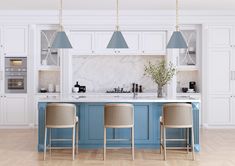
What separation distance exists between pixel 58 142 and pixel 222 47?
4744 millimetres

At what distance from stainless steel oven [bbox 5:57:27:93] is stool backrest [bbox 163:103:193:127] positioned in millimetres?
4417

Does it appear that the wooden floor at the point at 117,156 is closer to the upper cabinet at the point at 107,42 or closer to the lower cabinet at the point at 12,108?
the lower cabinet at the point at 12,108

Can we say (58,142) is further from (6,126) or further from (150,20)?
(150,20)

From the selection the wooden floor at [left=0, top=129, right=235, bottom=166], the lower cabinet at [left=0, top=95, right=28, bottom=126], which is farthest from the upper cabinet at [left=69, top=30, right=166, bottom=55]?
the wooden floor at [left=0, top=129, right=235, bottom=166]

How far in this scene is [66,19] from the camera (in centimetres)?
872

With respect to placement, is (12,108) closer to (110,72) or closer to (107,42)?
(110,72)

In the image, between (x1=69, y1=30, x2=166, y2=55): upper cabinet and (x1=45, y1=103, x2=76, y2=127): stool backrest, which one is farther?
(x1=69, y1=30, x2=166, y2=55): upper cabinet

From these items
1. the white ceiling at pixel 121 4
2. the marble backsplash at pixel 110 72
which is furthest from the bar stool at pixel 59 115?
the marble backsplash at pixel 110 72

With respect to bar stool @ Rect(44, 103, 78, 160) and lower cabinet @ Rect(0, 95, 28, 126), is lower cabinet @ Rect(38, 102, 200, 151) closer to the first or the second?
bar stool @ Rect(44, 103, 78, 160)

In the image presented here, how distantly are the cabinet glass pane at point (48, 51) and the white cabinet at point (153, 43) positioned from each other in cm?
216

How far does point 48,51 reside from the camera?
887cm

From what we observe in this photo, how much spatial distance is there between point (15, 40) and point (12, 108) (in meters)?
1.63

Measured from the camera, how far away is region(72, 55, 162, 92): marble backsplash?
30.3 feet

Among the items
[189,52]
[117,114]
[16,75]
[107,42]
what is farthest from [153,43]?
[117,114]
